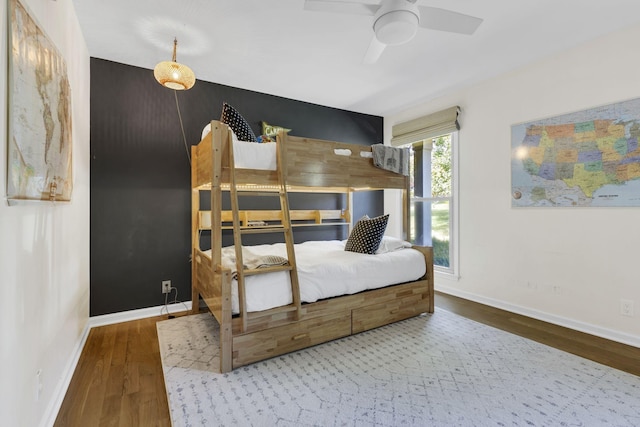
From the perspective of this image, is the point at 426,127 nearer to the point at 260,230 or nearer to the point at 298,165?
the point at 298,165

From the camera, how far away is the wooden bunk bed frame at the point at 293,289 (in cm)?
206

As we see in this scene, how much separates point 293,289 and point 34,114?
1711 mm

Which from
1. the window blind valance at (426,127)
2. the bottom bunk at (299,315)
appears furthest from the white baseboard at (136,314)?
the window blind valance at (426,127)

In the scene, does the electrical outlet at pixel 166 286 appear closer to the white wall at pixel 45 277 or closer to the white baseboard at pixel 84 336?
the white baseboard at pixel 84 336

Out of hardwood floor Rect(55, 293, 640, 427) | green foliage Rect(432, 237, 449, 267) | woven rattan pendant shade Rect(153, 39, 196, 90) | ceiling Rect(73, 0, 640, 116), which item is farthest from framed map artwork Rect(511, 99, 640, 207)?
woven rattan pendant shade Rect(153, 39, 196, 90)

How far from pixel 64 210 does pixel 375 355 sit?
2.36 m

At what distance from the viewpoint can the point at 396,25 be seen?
173cm

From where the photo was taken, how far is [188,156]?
336cm

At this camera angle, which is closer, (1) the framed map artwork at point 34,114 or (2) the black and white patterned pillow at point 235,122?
(1) the framed map artwork at point 34,114

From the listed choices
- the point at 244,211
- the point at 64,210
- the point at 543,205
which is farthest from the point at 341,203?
the point at 64,210

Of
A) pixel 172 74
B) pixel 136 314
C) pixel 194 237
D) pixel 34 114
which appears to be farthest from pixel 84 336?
pixel 172 74

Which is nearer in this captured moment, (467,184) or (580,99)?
(580,99)

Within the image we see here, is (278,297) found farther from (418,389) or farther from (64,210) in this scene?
(64,210)

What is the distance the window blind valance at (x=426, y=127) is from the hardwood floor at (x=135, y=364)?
223 centimetres
